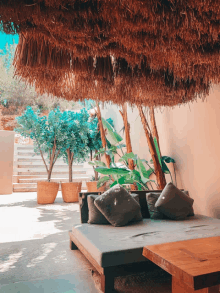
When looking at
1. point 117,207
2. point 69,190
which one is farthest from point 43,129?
point 117,207

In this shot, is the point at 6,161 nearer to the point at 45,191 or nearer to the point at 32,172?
the point at 32,172

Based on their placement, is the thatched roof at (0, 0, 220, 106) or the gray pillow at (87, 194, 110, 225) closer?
the thatched roof at (0, 0, 220, 106)

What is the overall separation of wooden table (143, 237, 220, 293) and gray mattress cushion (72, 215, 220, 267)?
289mm

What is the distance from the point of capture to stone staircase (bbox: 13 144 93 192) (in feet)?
30.0

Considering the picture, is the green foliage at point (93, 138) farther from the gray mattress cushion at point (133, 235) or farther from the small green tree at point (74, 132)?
the gray mattress cushion at point (133, 235)

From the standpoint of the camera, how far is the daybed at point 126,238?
1.81 metres

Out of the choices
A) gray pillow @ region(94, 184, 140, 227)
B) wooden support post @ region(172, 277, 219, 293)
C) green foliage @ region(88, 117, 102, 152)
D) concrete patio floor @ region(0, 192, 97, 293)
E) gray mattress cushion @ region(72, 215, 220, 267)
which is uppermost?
green foliage @ region(88, 117, 102, 152)

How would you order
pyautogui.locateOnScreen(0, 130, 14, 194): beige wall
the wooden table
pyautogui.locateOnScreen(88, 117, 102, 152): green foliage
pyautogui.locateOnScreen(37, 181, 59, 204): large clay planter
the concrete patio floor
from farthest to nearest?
pyautogui.locateOnScreen(0, 130, 14, 194): beige wall < pyautogui.locateOnScreen(88, 117, 102, 152): green foliage < pyautogui.locateOnScreen(37, 181, 59, 204): large clay planter < the concrete patio floor < the wooden table

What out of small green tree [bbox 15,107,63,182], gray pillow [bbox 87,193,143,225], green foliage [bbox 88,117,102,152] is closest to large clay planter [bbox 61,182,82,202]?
small green tree [bbox 15,107,63,182]

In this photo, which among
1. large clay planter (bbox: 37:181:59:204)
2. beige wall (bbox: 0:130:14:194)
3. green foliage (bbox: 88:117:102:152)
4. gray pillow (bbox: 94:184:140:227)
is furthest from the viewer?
beige wall (bbox: 0:130:14:194)

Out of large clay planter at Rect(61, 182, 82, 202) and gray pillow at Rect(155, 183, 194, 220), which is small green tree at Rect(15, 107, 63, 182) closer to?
large clay planter at Rect(61, 182, 82, 202)

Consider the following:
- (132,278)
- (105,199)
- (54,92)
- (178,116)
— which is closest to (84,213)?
(105,199)

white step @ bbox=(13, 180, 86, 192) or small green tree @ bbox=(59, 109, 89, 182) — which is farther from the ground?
small green tree @ bbox=(59, 109, 89, 182)

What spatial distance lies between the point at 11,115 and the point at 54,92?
11.6m
